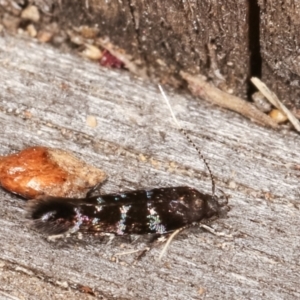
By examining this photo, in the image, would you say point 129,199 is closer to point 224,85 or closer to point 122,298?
point 122,298

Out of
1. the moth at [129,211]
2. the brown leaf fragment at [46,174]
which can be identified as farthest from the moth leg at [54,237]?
the brown leaf fragment at [46,174]

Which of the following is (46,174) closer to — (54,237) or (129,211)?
(54,237)

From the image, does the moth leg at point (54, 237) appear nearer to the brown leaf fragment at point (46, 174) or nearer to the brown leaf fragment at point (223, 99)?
the brown leaf fragment at point (46, 174)

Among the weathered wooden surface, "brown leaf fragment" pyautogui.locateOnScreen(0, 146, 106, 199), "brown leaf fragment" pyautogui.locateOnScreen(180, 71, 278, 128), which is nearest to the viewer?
the weathered wooden surface

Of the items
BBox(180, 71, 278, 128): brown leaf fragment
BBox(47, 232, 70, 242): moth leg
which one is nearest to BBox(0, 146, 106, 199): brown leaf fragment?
BBox(47, 232, 70, 242): moth leg

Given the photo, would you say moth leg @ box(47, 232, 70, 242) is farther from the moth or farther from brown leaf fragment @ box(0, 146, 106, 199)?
brown leaf fragment @ box(0, 146, 106, 199)

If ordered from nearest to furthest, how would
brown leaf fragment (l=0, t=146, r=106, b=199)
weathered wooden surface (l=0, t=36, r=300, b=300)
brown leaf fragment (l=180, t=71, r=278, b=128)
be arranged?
weathered wooden surface (l=0, t=36, r=300, b=300) → brown leaf fragment (l=0, t=146, r=106, b=199) → brown leaf fragment (l=180, t=71, r=278, b=128)

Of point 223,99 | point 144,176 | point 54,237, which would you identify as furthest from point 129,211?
point 223,99

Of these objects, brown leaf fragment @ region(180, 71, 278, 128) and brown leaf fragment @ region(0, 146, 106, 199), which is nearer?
brown leaf fragment @ region(0, 146, 106, 199)
